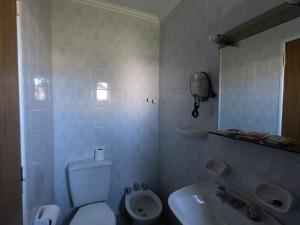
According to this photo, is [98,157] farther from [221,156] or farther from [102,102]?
[221,156]

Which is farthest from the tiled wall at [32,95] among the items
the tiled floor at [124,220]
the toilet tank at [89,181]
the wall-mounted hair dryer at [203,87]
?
the wall-mounted hair dryer at [203,87]

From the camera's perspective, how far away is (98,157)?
73.8 inches

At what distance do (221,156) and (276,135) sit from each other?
16.1 inches

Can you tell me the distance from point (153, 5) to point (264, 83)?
1519mm

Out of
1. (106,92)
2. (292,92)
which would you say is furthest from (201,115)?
(106,92)

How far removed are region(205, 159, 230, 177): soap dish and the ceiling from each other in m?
1.57

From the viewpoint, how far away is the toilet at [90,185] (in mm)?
1670

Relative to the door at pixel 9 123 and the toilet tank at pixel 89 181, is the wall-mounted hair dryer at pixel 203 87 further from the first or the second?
the toilet tank at pixel 89 181

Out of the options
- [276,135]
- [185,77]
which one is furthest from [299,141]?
[185,77]

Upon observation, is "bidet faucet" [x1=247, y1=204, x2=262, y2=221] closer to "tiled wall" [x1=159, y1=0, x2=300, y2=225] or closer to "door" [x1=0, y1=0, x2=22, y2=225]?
"tiled wall" [x1=159, y1=0, x2=300, y2=225]

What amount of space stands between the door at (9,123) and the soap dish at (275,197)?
1.12 meters

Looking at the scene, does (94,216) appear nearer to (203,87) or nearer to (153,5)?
(203,87)

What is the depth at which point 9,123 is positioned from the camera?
732mm

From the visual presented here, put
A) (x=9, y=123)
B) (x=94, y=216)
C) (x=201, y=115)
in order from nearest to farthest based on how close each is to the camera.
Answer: (x=9, y=123)
(x=201, y=115)
(x=94, y=216)
